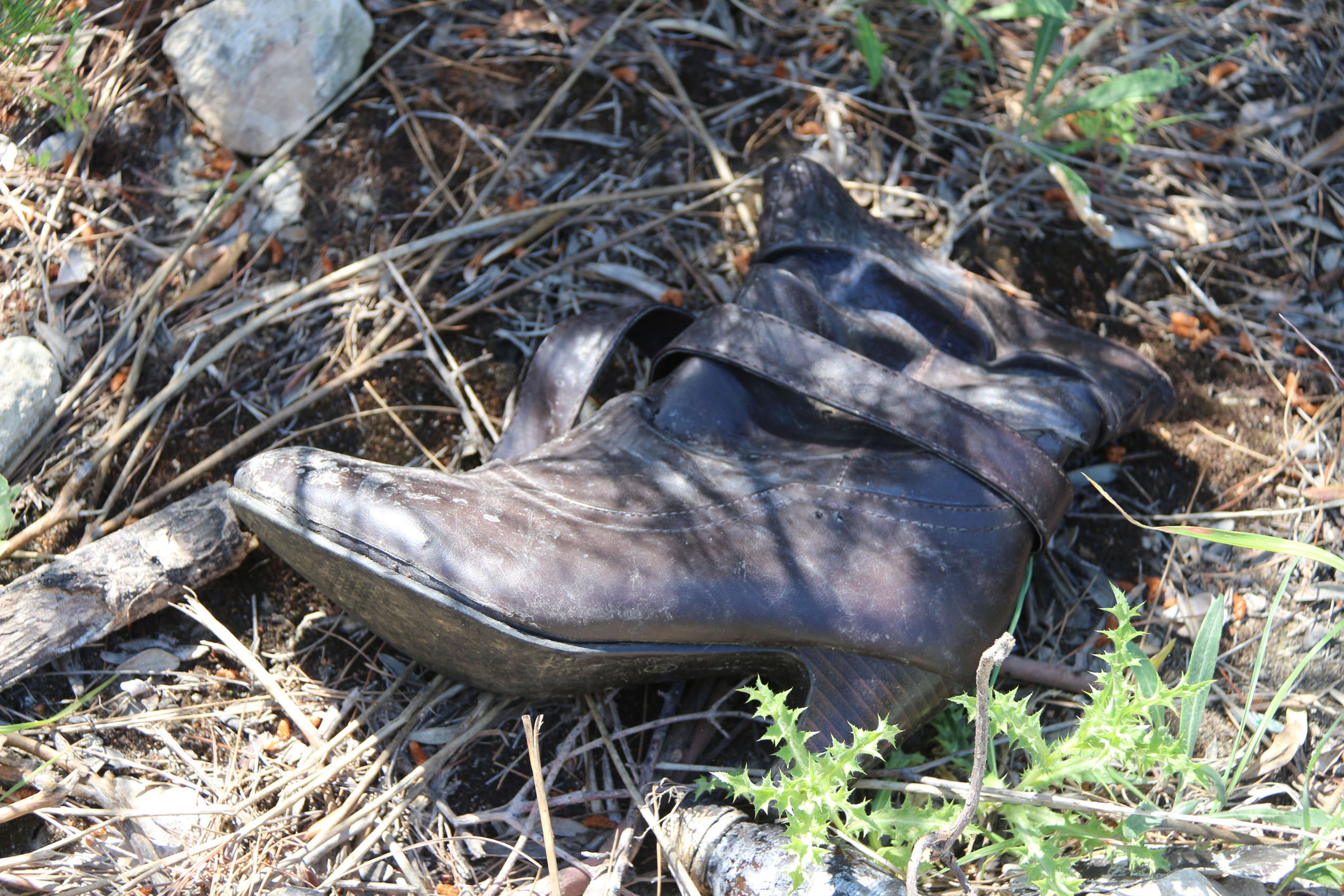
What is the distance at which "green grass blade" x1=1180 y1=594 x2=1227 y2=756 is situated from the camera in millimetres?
1703

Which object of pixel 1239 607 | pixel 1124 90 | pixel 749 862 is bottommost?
pixel 1239 607

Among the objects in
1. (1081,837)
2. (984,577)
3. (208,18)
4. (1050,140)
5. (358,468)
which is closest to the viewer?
(1081,837)

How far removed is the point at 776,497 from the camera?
180 cm

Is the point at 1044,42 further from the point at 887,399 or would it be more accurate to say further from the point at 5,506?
the point at 5,506

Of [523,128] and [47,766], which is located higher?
[523,128]

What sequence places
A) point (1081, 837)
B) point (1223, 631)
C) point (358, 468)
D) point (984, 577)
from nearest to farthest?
point (1081, 837)
point (358, 468)
point (984, 577)
point (1223, 631)

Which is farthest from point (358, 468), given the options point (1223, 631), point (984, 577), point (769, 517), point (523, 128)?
point (1223, 631)

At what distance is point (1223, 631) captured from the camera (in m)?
2.09

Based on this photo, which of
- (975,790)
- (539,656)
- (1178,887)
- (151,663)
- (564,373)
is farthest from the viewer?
(564,373)

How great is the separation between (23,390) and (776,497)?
1.70 metres

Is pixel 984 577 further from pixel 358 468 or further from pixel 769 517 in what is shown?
pixel 358 468

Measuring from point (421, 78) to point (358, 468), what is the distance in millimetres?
1445

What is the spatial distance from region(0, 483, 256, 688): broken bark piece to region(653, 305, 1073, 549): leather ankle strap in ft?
3.38

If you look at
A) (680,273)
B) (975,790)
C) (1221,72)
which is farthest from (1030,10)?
(975,790)
